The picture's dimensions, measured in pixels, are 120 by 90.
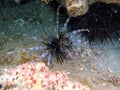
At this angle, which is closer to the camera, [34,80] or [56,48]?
[34,80]

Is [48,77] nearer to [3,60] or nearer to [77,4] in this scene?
[3,60]

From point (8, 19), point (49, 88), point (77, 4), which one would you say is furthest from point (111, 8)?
point (49, 88)

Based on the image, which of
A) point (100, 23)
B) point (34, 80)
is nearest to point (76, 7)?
point (100, 23)

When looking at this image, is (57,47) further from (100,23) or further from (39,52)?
(100,23)

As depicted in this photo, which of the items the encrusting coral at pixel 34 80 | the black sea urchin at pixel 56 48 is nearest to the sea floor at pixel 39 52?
the black sea urchin at pixel 56 48

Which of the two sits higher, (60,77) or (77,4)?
(77,4)

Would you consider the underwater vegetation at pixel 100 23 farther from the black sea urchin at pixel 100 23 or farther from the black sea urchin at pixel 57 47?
the black sea urchin at pixel 57 47
